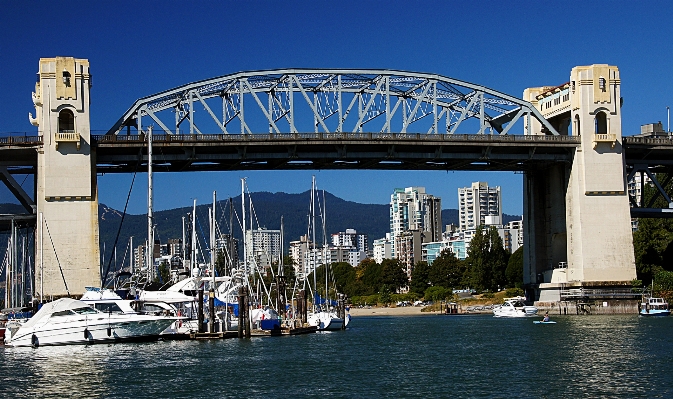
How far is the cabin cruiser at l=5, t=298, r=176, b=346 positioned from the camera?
6462 cm

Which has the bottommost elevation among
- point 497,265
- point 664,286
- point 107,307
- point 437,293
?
point 437,293

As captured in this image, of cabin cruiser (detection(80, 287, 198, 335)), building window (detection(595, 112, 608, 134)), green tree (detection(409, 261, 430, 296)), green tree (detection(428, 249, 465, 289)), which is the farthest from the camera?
green tree (detection(409, 261, 430, 296))

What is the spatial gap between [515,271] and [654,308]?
64652mm

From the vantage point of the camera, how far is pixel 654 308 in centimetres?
9450

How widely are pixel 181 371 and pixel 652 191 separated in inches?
3710

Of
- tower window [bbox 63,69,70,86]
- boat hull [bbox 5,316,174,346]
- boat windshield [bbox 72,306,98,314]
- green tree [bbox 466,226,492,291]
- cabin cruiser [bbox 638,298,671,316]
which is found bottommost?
cabin cruiser [bbox 638,298,671,316]

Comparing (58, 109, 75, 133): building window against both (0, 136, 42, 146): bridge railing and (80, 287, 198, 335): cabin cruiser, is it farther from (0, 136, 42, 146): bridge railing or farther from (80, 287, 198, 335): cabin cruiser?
(80, 287, 198, 335): cabin cruiser

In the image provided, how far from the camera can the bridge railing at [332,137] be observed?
85188 mm

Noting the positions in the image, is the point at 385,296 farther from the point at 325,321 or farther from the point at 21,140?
the point at 21,140

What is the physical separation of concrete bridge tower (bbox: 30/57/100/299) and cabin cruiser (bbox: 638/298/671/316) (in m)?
48.5

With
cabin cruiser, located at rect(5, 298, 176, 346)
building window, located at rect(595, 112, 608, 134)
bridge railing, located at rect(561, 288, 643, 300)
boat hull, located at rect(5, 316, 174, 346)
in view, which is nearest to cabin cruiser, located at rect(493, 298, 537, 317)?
bridge railing, located at rect(561, 288, 643, 300)

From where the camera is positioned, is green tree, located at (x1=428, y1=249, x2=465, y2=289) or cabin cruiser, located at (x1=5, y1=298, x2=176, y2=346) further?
green tree, located at (x1=428, y1=249, x2=465, y2=289)

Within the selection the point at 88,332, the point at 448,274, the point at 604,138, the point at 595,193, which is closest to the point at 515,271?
the point at 448,274

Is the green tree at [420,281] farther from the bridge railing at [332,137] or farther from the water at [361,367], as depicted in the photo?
the water at [361,367]
